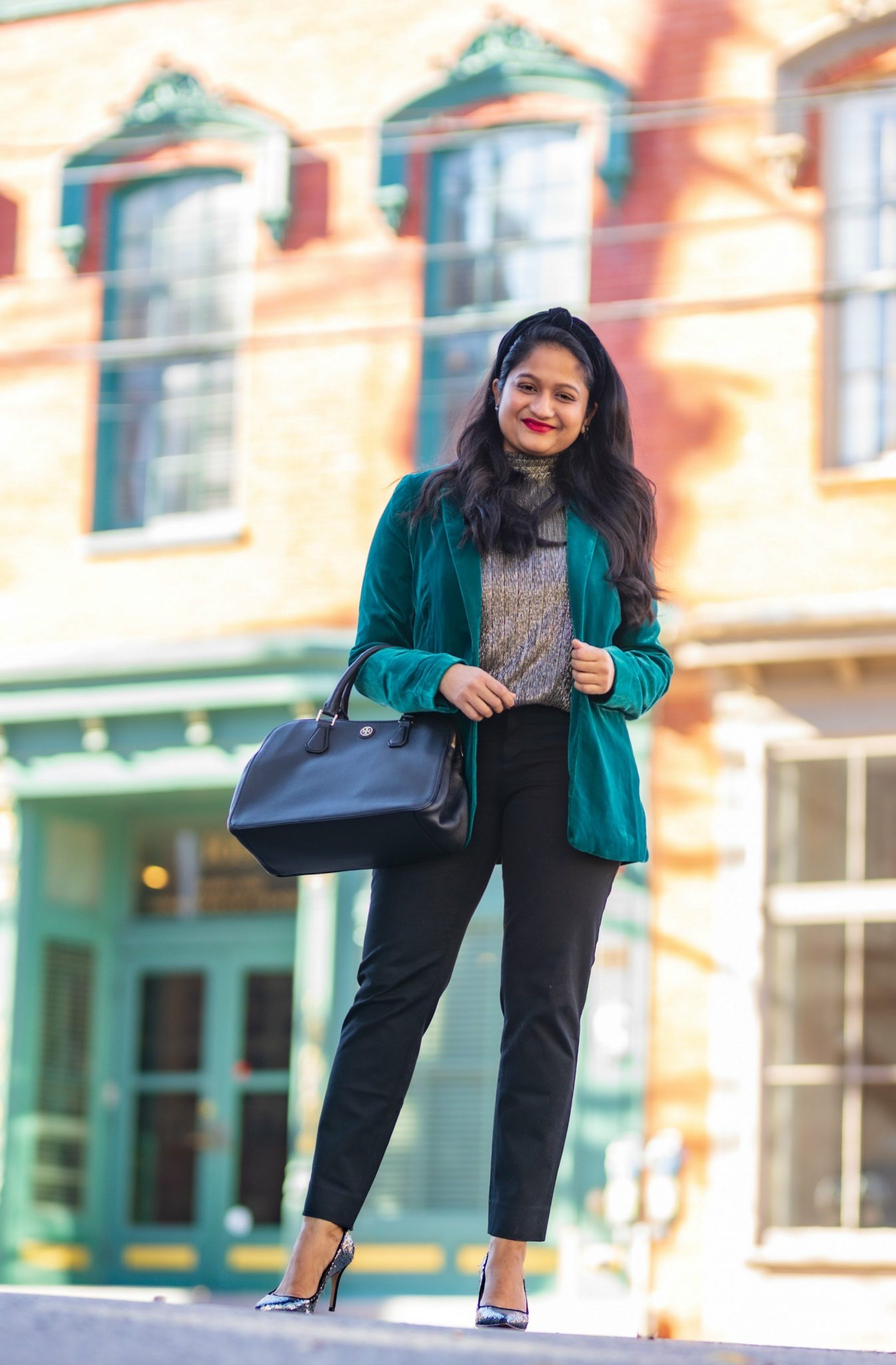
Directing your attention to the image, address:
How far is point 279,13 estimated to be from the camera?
12453 mm

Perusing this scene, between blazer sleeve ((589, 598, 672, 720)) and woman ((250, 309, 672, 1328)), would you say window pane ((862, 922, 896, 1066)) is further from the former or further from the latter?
woman ((250, 309, 672, 1328))

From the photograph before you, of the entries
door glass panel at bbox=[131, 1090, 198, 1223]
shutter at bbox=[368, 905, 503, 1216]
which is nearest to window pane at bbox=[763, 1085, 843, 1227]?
shutter at bbox=[368, 905, 503, 1216]

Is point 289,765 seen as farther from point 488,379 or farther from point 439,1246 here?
point 439,1246

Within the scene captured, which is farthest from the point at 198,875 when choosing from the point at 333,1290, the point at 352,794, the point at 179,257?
the point at 352,794

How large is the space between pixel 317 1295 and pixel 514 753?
3.21ft

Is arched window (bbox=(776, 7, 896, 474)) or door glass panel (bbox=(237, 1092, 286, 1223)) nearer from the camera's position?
arched window (bbox=(776, 7, 896, 474))

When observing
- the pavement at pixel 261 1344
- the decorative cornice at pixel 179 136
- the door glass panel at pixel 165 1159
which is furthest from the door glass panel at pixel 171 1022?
the pavement at pixel 261 1344

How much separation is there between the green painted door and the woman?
8.01m

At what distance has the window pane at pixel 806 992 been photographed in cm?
1039

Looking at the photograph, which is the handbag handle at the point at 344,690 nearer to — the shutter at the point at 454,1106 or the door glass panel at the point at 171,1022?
the shutter at the point at 454,1106

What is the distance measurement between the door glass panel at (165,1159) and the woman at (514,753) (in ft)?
27.2

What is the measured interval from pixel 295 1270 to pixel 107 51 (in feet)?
33.5

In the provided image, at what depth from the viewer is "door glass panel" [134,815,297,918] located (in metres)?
12.3

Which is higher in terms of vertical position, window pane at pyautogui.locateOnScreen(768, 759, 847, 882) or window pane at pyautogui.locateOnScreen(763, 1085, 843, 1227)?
window pane at pyautogui.locateOnScreen(768, 759, 847, 882)
